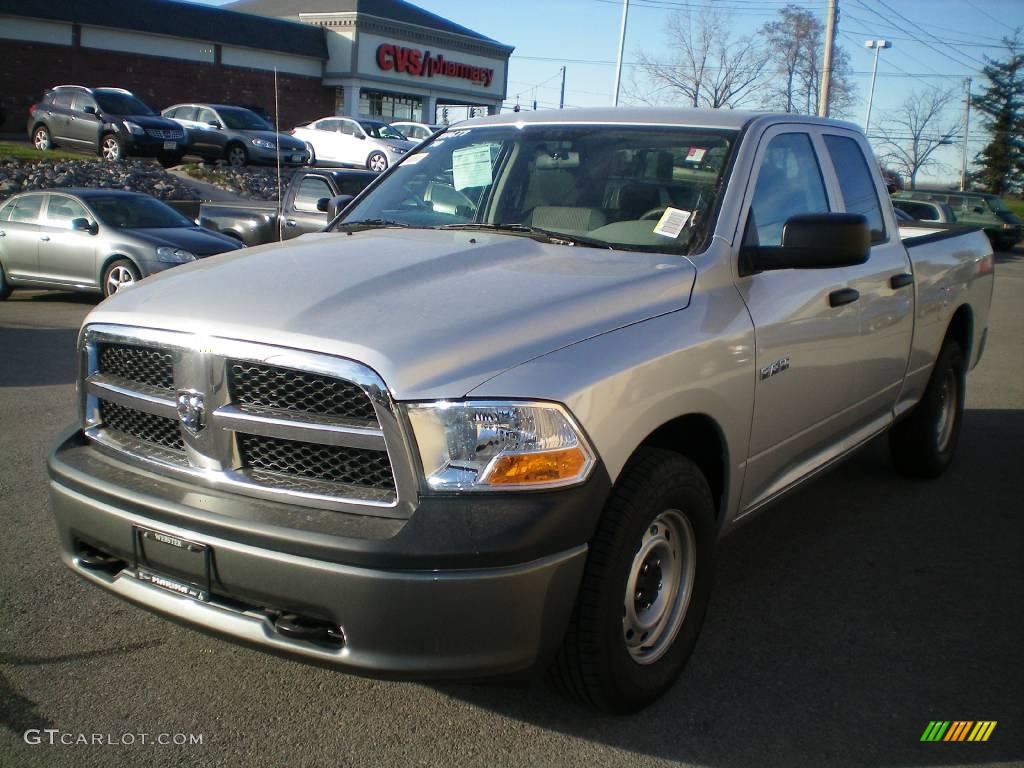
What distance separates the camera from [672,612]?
346 centimetres

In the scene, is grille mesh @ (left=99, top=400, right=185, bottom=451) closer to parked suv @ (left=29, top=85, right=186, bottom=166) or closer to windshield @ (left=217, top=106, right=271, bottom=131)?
parked suv @ (left=29, top=85, right=186, bottom=166)

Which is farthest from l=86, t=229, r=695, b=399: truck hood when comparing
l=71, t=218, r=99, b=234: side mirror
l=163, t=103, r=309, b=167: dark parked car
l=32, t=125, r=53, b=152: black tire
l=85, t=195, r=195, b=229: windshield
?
l=32, t=125, r=53, b=152: black tire

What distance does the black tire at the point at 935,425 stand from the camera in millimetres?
5918

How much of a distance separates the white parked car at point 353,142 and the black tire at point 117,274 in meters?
15.9

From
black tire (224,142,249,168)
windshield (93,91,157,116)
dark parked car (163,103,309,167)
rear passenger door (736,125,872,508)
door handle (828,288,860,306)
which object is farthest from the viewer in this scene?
black tire (224,142,249,168)

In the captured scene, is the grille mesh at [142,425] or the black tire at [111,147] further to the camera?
the black tire at [111,147]

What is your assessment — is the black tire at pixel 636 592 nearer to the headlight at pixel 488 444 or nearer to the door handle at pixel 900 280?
the headlight at pixel 488 444

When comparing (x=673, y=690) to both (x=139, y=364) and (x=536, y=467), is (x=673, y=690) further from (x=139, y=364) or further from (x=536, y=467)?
(x=139, y=364)

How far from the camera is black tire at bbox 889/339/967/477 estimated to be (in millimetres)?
5918

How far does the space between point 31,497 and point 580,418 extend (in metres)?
3.62

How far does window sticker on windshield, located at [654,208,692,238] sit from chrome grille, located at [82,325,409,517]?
5.15 feet

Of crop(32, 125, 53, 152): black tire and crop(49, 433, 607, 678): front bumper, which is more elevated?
crop(32, 125, 53, 152): black tire

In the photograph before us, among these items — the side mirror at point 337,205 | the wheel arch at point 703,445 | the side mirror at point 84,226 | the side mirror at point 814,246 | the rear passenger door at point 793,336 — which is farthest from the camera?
the side mirror at point 84,226

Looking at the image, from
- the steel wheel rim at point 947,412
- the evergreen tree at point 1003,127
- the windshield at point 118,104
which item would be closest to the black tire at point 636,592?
the steel wheel rim at point 947,412
